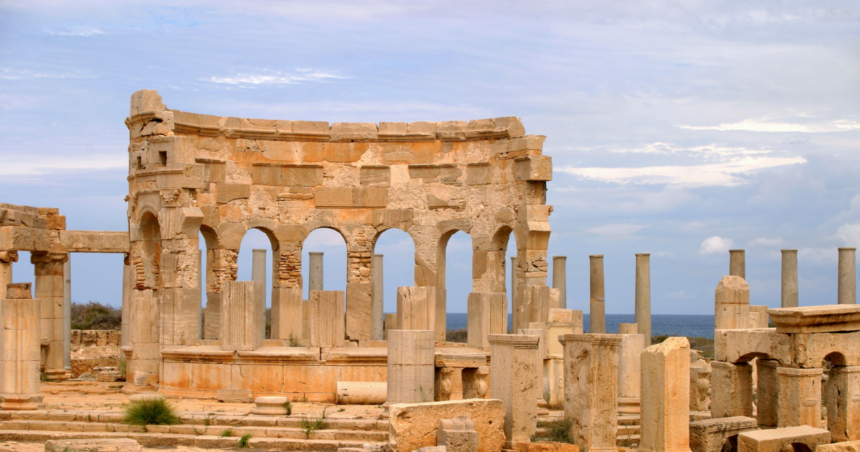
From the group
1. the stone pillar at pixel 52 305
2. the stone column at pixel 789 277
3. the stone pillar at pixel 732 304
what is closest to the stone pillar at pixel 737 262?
the stone column at pixel 789 277

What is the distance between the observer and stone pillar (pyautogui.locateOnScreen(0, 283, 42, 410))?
14.9 meters

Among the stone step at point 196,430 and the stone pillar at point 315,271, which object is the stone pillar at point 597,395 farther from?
the stone pillar at point 315,271

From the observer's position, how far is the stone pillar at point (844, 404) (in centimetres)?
1312

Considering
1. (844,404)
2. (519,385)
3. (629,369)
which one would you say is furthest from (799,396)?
(519,385)

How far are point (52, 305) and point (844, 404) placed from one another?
15.4m

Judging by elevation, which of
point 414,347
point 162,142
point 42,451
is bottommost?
point 42,451

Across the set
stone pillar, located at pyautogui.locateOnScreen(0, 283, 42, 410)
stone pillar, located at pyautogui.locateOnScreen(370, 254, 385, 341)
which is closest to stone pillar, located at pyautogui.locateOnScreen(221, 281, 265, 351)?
stone pillar, located at pyautogui.locateOnScreen(0, 283, 42, 410)

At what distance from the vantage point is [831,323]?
12727mm

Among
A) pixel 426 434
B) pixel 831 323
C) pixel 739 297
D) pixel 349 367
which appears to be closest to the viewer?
pixel 426 434

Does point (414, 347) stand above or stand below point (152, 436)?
above

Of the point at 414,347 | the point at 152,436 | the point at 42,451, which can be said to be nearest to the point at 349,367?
the point at 414,347

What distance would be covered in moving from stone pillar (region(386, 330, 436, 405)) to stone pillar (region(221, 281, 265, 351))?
3280 mm

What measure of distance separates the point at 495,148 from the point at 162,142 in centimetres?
663

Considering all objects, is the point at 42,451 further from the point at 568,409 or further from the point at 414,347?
the point at 568,409
